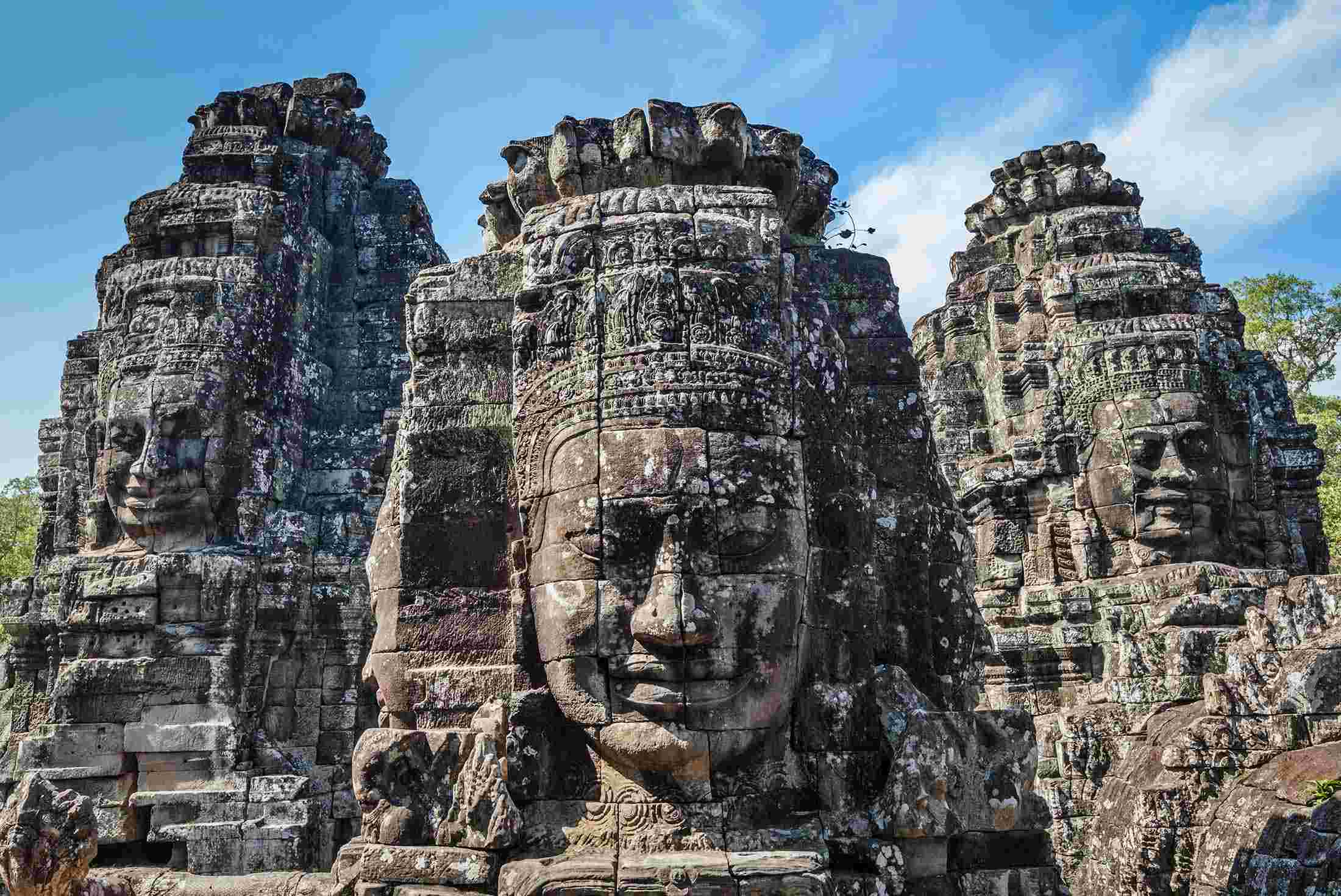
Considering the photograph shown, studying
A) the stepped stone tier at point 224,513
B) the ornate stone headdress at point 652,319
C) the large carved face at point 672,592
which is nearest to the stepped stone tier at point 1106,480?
the large carved face at point 672,592

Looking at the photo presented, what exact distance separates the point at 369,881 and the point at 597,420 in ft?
7.43

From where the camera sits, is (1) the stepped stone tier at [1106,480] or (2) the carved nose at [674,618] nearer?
(2) the carved nose at [674,618]

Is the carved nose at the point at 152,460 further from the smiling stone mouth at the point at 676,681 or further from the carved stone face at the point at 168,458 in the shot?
the smiling stone mouth at the point at 676,681

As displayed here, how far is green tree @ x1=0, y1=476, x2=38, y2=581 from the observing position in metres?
25.6

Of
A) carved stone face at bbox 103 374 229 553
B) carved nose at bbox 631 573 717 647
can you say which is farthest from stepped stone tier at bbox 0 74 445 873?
carved nose at bbox 631 573 717 647

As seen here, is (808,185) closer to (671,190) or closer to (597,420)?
(671,190)

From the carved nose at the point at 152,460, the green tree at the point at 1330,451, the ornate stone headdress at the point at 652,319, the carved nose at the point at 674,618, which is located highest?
the green tree at the point at 1330,451

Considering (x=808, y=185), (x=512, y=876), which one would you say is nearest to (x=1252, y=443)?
(x=808, y=185)

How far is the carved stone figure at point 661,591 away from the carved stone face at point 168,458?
5.85m

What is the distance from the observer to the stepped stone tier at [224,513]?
984 centimetres

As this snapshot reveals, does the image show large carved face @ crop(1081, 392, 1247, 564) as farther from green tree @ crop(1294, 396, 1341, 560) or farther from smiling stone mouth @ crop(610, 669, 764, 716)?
green tree @ crop(1294, 396, 1341, 560)

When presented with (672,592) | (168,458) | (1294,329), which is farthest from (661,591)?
(1294,329)

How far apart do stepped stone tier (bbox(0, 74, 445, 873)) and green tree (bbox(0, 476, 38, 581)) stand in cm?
1380

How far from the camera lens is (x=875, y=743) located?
504 cm
